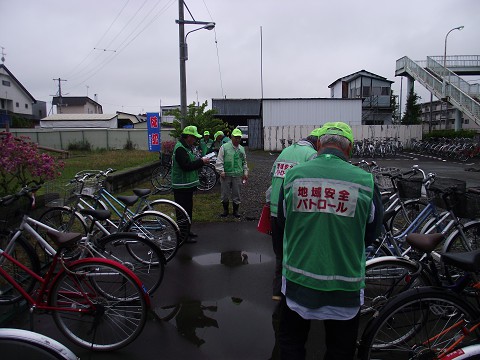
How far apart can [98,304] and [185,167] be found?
9.50 feet

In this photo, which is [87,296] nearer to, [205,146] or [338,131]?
[338,131]

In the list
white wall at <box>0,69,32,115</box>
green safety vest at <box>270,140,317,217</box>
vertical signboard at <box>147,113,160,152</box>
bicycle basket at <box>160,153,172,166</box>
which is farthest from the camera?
white wall at <box>0,69,32,115</box>

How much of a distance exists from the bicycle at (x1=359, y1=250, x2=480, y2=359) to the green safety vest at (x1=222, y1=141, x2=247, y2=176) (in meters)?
4.91

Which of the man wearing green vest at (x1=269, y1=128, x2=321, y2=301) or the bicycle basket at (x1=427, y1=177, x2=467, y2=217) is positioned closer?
the bicycle basket at (x1=427, y1=177, x2=467, y2=217)

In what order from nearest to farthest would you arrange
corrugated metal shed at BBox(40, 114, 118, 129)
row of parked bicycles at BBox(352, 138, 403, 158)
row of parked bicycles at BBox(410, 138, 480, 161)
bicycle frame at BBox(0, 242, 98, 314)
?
bicycle frame at BBox(0, 242, 98, 314), row of parked bicycles at BBox(410, 138, 480, 161), row of parked bicycles at BBox(352, 138, 403, 158), corrugated metal shed at BBox(40, 114, 118, 129)

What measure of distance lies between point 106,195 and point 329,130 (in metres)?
3.75

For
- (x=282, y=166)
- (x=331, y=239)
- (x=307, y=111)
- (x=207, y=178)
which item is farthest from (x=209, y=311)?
(x=307, y=111)

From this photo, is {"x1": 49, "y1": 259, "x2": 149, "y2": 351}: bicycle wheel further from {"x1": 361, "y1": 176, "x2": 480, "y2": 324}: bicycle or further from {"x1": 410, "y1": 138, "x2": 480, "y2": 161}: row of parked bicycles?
{"x1": 410, "y1": 138, "x2": 480, "y2": 161}: row of parked bicycles

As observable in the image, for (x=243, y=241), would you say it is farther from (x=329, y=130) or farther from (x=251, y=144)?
(x=251, y=144)

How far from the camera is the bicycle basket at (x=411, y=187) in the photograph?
4.53 metres

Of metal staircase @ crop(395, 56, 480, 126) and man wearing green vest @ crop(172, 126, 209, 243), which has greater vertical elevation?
metal staircase @ crop(395, 56, 480, 126)

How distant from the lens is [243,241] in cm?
605

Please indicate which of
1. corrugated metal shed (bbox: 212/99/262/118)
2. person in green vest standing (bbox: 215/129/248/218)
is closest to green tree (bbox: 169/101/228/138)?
person in green vest standing (bbox: 215/129/248/218)

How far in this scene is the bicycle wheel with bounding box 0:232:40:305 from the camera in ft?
10.5
